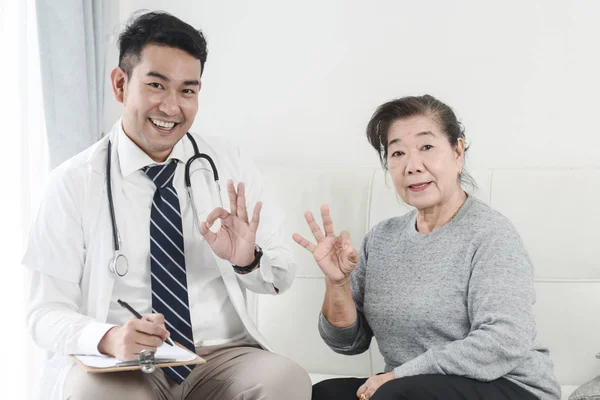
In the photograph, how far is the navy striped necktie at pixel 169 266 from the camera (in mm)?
1739

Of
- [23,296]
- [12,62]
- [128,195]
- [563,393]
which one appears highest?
[12,62]

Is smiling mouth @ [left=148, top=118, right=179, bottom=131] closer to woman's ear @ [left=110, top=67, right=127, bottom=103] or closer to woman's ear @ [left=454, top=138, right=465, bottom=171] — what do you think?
woman's ear @ [left=110, top=67, right=127, bottom=103]

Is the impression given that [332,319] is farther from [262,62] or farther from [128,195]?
[262,62]

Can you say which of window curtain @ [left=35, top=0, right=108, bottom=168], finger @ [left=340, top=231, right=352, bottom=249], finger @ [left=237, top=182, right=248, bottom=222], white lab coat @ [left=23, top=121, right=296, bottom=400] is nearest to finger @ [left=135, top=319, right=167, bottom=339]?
white lab coat @ [left=23, top=121, right=296, bottom=400]

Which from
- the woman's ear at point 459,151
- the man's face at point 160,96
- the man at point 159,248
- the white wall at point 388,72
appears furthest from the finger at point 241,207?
the white wall at point 388,72

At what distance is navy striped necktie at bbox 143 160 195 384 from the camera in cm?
174

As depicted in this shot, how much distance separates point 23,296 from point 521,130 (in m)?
1.76

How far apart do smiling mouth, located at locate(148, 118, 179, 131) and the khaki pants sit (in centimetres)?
58

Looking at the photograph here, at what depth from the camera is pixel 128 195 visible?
1845mm

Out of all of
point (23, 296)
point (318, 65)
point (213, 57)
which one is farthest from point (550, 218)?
point (23, 296)

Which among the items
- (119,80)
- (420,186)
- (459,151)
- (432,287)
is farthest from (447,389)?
(119,80)

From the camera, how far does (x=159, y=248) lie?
5.84 ft

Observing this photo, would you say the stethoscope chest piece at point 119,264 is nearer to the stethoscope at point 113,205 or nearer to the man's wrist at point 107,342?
the stethoscope at point 113,205

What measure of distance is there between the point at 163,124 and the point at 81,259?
40 cm
